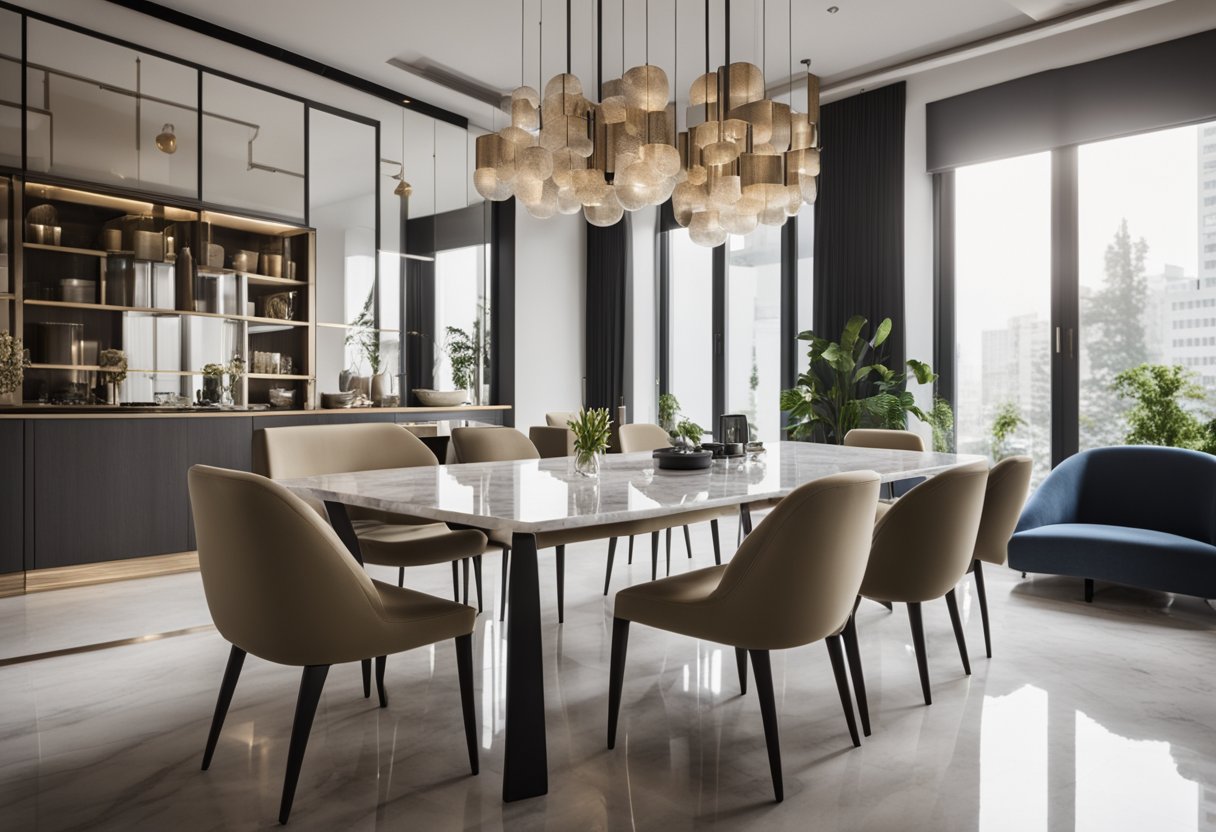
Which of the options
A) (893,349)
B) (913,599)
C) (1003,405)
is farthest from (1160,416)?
(913,599)

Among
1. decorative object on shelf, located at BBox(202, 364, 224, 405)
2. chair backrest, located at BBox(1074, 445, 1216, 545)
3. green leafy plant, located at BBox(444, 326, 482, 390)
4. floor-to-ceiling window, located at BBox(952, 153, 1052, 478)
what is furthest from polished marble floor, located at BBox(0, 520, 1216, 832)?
green leafy plant, located at BBox(444, 326, 482, 390)

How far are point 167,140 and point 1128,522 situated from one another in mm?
6218

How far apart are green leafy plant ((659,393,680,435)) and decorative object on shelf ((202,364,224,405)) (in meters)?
3.85

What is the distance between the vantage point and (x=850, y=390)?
5.82 m

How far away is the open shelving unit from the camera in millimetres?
4949

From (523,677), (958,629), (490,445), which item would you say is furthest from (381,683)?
(958,629)

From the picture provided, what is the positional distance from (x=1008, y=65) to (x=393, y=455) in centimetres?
494

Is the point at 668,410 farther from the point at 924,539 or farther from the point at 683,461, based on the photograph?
the point at 924,539

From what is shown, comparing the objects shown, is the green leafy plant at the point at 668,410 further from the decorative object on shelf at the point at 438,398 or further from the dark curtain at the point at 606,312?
the decorative object on shelf at the point at 438,398

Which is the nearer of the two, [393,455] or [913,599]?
[913,599]

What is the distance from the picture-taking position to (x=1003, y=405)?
563 centimetres

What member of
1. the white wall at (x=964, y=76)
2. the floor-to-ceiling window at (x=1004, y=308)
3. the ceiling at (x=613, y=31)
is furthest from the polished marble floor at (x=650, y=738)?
the ceiling at (x=613, y=31)

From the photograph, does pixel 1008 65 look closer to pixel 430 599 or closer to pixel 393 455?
pixel 393 455

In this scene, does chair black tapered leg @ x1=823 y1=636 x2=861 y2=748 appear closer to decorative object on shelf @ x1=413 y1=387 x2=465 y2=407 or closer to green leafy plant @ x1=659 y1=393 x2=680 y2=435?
decorative object on shelf @ x1=413 y1=387 x2=465 y2=407
